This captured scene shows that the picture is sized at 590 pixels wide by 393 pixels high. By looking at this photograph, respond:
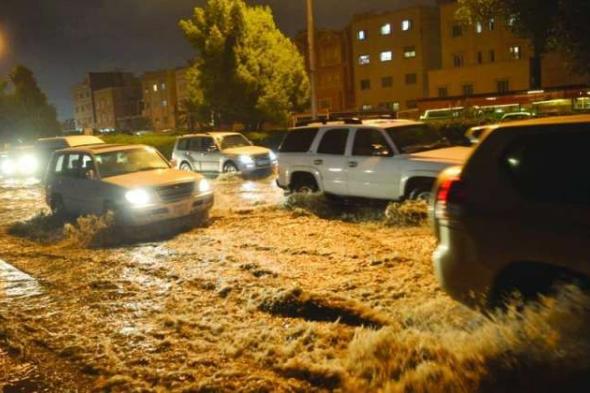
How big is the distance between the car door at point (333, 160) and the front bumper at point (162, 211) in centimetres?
241

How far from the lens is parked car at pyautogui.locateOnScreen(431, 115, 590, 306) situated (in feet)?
14.0

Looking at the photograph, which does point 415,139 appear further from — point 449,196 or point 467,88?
point 467,88

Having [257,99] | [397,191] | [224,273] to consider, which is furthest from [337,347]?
[257,99]

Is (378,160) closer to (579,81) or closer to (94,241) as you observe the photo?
(94,241)

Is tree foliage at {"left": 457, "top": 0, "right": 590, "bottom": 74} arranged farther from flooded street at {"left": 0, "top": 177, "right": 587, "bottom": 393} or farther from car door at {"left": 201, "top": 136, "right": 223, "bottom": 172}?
car door at {"left": 201, "top": 136, "right": 223, "bottom": 172}

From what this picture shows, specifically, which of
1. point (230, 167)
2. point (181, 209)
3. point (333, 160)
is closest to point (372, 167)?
point (333, 160)

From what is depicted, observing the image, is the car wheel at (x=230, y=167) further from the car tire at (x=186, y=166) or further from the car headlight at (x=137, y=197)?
the car headlight at (x=137, y=197)

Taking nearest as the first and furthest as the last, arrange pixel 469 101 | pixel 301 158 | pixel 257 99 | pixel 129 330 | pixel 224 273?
pixel 129 330
pixel 224 273
pixel 301 158
pixel 257 99
pixel 469 101

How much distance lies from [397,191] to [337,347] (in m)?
5.70

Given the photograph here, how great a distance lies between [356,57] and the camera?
5347cm

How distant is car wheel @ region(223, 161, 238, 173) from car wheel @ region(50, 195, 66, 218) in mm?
7140

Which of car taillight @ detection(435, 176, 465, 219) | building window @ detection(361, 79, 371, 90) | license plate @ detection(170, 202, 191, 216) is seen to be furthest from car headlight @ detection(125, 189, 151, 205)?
building window @ detection(361, 79, 371, 90)

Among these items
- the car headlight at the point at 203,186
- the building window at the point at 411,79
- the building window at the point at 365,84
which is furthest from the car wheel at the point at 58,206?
the building window at the point at 365,84

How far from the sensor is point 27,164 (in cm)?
3089
